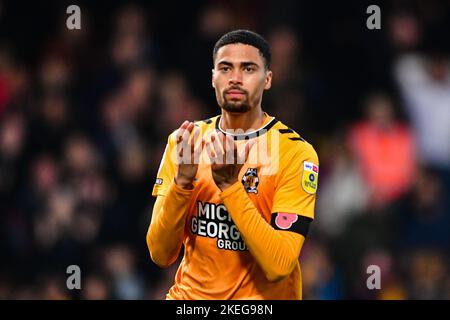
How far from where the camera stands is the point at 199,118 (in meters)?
9.63

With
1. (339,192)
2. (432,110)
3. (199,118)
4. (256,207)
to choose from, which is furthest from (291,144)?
(432,110)

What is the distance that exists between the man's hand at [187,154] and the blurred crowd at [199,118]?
3.53 meters

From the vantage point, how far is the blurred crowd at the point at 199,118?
8.88m

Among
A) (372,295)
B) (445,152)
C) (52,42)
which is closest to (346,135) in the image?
(445,152)

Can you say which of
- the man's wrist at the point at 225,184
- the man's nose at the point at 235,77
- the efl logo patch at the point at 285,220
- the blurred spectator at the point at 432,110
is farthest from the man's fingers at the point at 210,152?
the blurred spectator at the point at 432,110

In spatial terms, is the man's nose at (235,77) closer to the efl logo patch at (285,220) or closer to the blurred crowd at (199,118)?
the efl logo patch at (285,220)

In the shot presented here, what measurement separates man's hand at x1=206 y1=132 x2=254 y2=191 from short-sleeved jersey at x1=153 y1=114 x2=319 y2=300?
9.9 inches

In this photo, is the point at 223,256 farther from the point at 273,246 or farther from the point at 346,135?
the point at 346,135

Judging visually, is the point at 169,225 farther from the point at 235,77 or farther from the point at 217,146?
the point at 235,77

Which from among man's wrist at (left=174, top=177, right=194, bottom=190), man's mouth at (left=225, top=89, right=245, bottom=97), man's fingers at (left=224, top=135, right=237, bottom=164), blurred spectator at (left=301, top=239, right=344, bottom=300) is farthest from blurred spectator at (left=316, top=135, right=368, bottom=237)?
man's fingers at (left=224, top=135, right=237, bottom=164)

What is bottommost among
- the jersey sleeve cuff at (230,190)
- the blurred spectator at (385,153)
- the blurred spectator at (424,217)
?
the blurred spectator at (424,217)

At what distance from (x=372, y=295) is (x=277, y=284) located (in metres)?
3.41

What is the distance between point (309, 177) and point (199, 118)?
4.47 metres

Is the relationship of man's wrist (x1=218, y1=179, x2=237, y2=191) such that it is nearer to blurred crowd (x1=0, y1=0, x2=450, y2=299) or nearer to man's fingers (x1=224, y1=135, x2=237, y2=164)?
man's fingers (x1=224, y1=135, x2=237, y2=164)
